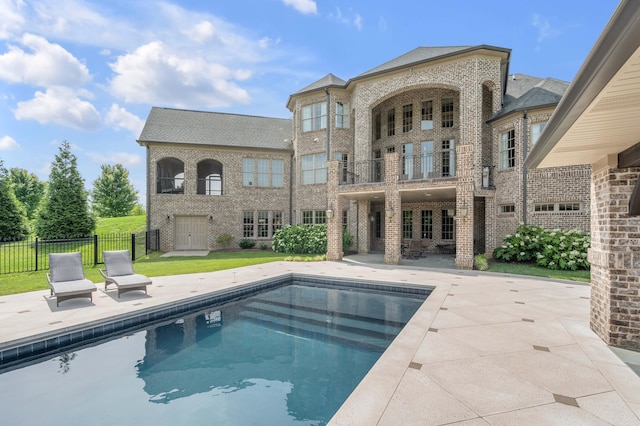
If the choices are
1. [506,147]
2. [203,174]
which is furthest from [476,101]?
[203,174]

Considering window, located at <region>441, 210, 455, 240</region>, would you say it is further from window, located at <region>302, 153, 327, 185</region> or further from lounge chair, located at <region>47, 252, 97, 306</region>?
lounge chair, located at <region>47, 252, 97, 306</region>

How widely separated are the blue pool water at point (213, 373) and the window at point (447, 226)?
38.8ft

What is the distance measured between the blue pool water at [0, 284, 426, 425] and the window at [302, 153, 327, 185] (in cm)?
1258

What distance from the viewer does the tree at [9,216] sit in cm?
2117

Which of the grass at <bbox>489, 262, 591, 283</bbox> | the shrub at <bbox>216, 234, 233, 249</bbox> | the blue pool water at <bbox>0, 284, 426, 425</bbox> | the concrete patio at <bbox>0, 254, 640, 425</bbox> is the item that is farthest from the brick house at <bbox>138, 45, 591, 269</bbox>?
the blue pool water at <bbox>0, 284, 426, 425</bbox>

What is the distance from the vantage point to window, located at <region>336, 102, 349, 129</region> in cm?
1884

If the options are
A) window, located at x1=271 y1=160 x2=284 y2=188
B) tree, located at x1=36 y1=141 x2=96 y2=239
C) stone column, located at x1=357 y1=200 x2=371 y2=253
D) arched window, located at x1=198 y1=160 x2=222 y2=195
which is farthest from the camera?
arched window, located at x1=198 y1=160 x2=222 y2=195

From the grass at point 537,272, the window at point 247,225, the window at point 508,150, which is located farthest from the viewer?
the window at point 247,225

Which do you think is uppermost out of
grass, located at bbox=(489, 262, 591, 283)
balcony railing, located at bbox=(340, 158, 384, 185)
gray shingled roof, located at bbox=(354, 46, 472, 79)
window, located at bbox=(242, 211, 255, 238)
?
gray shingled roof, located at bbox=(354, 46, 472, 79)

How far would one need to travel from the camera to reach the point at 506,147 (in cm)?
1510

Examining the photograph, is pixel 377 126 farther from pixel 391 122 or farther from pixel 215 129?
pixel 215 129

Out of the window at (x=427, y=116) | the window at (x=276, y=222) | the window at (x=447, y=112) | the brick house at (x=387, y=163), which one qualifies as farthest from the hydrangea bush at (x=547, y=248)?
the window at (x=276, y=222)

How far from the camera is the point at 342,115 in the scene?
1889 cm

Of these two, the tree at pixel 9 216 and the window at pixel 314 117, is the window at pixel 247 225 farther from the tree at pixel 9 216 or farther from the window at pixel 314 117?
the tree at pixel 9 216
